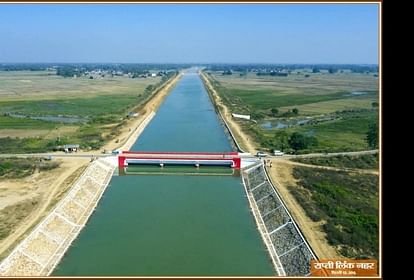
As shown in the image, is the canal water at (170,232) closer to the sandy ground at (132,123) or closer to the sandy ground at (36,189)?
the sandy ground at (36,189)

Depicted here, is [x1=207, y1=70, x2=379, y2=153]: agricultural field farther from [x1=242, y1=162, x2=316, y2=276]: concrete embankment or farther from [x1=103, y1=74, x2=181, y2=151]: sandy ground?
[x1=103, y1=74, x2=181, y2=151]: sandy ground

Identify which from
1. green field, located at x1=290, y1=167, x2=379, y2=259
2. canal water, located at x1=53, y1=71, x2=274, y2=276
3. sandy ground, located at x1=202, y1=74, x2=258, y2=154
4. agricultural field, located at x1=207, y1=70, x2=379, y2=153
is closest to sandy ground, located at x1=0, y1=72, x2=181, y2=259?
canal water, located at x1=53, y1=71, x2=274, y2=276

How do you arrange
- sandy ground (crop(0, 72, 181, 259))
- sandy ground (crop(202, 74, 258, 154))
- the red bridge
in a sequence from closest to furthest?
sandy ground (crop(0, 72, 181, 259)) < the red bridge < sandy ground (crop(202, 74, 258, 154))

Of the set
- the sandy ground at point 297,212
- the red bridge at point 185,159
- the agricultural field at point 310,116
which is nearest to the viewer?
the sandy ground at point 297,212

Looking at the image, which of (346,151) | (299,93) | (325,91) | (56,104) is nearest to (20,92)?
(56,104)

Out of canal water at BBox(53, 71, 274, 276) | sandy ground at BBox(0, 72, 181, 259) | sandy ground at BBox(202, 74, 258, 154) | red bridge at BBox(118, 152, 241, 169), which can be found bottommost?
canal water at BBox(53, 71, 274, 276)

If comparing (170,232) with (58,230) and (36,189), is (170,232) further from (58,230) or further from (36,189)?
(36,189)

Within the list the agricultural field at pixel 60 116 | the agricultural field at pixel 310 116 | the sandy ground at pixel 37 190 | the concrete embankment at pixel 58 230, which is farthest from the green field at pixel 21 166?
the agricultural field at pixel 310 116
